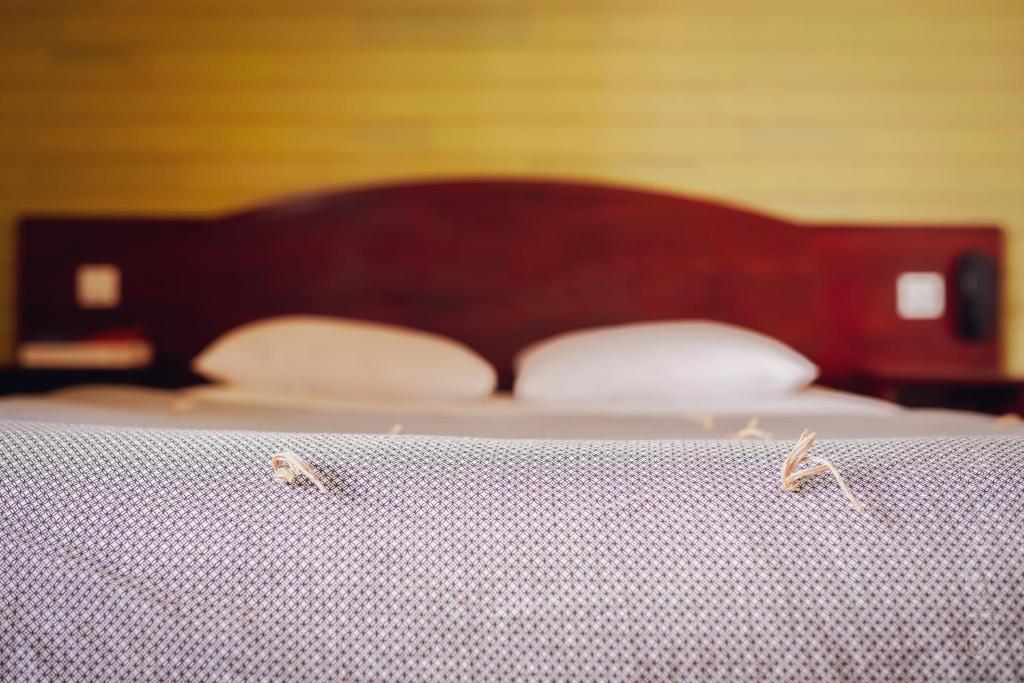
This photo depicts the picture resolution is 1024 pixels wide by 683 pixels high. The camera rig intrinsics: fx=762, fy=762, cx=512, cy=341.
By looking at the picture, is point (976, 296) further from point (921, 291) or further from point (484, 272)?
point (484, 272)

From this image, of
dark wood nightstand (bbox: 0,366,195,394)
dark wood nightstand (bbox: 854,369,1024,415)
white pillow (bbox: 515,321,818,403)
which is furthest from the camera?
dark wood nightstand (bbox: 0,366,195,394)

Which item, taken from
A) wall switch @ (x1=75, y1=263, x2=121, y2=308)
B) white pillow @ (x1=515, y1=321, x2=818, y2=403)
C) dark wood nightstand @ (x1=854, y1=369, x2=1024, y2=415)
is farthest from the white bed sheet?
wall switch @ (x1=75, y1=263, x2=121, y2=308)

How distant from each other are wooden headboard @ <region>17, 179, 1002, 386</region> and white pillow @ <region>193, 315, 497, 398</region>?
1.11ft

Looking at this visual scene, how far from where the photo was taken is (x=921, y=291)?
239cm

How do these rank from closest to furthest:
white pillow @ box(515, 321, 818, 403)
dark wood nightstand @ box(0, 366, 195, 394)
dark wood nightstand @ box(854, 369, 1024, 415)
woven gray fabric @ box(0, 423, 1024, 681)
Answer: woven gray fabric @ box(0, 423, 1024, 681) < white pillow @ box(515, 321, 818, 403) < dark wood nightstand @ box(854, 369, 1024, 415) < dark wood nightstand @ box(0, 366, 195, 394)

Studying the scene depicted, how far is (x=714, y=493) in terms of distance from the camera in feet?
2.22

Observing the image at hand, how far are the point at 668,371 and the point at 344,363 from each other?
0.80 m

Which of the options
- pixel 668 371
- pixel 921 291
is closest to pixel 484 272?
pixel 668 371

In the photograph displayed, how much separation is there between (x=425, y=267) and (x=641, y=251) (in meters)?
0.68

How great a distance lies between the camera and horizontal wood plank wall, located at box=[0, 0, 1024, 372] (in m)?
2.46

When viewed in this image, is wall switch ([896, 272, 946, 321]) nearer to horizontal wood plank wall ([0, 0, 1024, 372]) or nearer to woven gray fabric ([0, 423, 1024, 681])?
horizontal wood plank wall ([0, 0, 1024, 372])

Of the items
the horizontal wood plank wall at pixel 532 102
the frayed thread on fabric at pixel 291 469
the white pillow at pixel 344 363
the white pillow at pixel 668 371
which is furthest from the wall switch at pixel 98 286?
the frayed thread on fabric at pixel 291 469

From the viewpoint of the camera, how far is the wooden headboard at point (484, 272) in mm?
2367

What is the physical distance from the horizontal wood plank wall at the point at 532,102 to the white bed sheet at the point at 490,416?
911 millimetres
